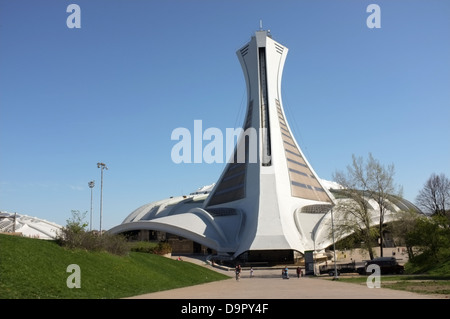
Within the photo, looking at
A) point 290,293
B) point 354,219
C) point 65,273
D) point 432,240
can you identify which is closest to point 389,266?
point 432,240

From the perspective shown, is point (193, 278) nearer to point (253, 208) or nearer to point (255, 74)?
point (253, 208)

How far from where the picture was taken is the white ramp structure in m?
42.5

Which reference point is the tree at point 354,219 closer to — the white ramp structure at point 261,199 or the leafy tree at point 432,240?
the leafy tree at point 432,240

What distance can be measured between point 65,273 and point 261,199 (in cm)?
3460

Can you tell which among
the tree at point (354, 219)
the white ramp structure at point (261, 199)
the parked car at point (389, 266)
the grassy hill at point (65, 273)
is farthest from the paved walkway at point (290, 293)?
the white ramp structure at point (261, 199)

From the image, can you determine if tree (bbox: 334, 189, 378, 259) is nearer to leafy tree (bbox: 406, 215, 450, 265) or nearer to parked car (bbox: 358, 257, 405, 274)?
parked car (bbox: 358, 257, 405, 274)

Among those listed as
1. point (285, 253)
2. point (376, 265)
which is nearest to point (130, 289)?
point (376, 265)

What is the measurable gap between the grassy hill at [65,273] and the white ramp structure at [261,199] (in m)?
21.6

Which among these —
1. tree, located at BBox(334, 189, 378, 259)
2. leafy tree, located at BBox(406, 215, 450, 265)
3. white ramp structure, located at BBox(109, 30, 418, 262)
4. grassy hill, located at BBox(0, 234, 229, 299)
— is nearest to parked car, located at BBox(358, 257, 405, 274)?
leafy tree, located at BBox(406, 215, 450, 265)

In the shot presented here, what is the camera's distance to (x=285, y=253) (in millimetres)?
40812

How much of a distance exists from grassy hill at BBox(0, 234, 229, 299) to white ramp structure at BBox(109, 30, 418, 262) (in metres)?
21.6

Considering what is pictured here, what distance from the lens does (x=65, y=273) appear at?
580 inches

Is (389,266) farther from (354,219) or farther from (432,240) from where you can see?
(354,219)
